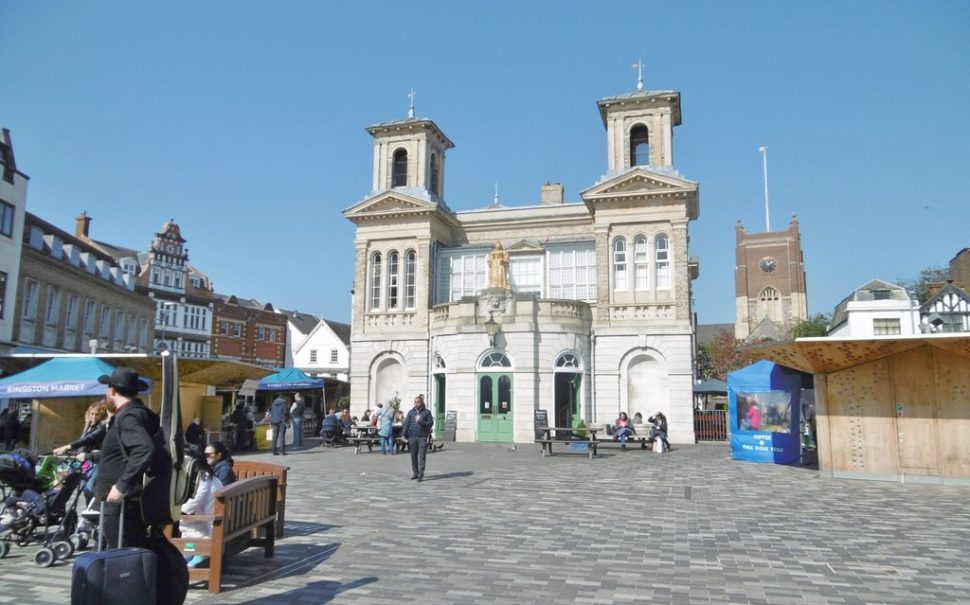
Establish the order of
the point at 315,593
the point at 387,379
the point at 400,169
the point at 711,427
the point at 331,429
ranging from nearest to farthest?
1. the point at 315,593
2. the point at 331,429
3. the point at 711,427
4. the point at 387,379
5. the point at 400,169

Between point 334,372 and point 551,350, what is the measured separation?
115ft

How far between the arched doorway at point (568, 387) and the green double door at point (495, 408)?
2101mm

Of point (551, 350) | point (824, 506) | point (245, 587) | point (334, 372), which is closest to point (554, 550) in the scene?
point (245, 587)

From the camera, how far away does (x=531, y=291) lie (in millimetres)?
32250

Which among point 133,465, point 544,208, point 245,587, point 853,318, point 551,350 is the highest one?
point 544,208

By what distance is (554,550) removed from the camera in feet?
25.6

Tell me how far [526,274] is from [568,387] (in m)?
6.49

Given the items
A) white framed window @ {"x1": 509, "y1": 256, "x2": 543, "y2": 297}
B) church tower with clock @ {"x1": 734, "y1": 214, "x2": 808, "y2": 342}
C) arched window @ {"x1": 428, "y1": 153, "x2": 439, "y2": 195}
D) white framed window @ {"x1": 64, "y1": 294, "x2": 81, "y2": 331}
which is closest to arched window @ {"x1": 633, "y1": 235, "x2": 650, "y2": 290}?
white framed window @ {"x1": 509, "y1": 256, "x2": 543, "y2": 297}

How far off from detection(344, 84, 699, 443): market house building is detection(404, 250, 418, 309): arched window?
0.24 feet

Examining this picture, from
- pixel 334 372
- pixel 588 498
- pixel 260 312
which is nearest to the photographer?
pixel 588 498

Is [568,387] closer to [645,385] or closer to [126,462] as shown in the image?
[645,385]

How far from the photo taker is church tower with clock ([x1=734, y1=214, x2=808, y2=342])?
82250 mm

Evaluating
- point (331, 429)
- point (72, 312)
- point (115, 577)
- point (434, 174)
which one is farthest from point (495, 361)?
point (115, 577)

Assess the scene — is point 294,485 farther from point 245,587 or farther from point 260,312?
point 260,312
